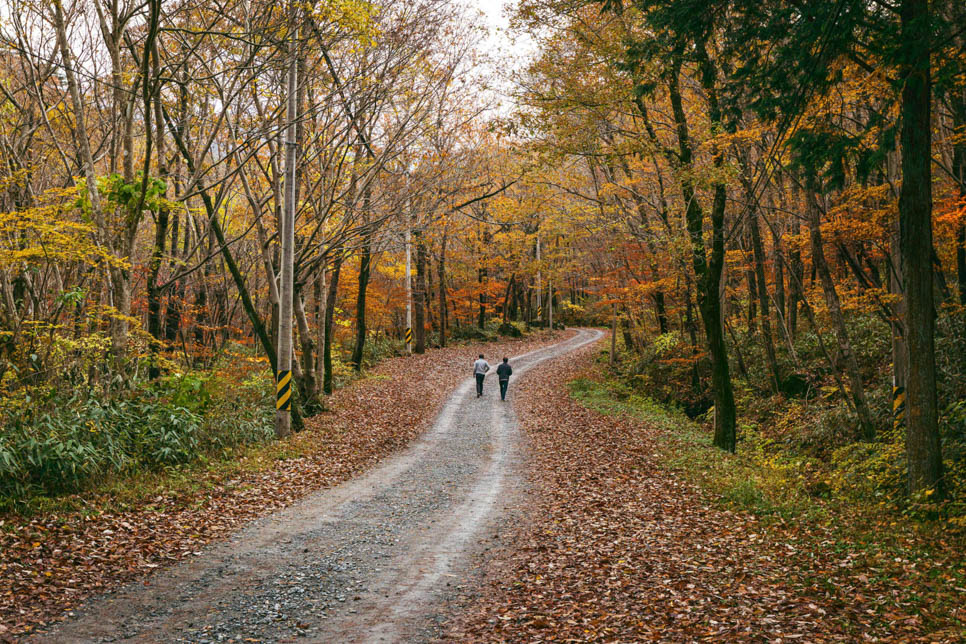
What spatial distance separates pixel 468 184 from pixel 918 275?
47.2ft

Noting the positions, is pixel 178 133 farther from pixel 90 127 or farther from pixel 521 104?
pixel 521 104

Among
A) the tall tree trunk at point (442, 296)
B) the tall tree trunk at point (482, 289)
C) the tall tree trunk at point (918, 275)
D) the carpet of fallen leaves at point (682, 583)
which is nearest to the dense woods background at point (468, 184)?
the tall tree trunk at point (918, 275)

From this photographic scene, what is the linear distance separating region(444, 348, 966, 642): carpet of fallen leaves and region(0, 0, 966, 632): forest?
2.55 m

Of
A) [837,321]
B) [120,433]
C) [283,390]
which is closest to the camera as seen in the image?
[120,433]

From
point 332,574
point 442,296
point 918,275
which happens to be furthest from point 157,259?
point 442,296

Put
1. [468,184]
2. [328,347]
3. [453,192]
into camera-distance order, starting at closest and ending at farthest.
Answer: [453,192]
[468,184]
[328,347]

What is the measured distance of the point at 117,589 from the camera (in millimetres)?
6387

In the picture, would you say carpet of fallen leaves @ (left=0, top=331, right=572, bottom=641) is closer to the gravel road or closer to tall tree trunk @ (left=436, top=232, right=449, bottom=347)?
the gravel road

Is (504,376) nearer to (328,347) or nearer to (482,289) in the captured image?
(328,347)

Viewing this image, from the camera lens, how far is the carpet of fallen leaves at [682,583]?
551 cm

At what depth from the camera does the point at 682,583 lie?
261 inches

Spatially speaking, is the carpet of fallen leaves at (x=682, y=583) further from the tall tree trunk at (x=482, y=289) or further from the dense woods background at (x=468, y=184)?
the tall tree trunk at (x=482, y=289)

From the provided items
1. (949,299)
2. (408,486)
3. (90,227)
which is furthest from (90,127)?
(949,299)

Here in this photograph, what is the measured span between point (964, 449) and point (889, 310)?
248 inches
